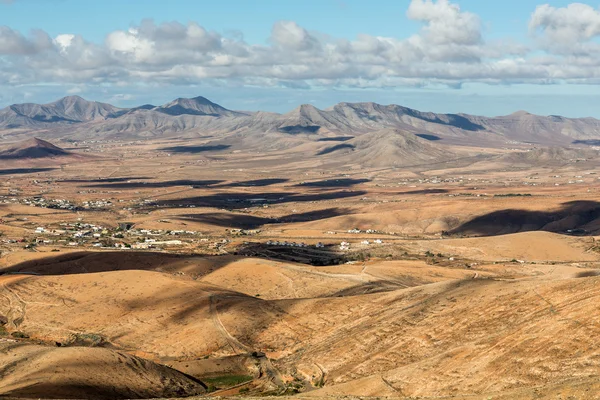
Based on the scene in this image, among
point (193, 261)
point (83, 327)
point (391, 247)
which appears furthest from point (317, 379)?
point (391, 247)

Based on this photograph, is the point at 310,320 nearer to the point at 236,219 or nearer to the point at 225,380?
the point at 225,380

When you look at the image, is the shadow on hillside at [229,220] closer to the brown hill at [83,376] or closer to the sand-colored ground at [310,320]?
the sand-colored ground at [310,320]

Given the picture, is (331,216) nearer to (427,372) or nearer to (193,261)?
(193,261)

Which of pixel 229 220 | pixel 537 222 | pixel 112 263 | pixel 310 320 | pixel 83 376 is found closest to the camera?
pixel 83 376

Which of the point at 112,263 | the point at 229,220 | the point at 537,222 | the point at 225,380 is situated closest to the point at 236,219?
the point at 229,220

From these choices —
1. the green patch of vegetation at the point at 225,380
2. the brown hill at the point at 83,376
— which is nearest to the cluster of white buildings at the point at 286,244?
the green patch of vegetation at the point at 225,380

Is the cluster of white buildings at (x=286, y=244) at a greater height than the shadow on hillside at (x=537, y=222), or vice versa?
the cluster of white buildings at (x=286, y=244)
